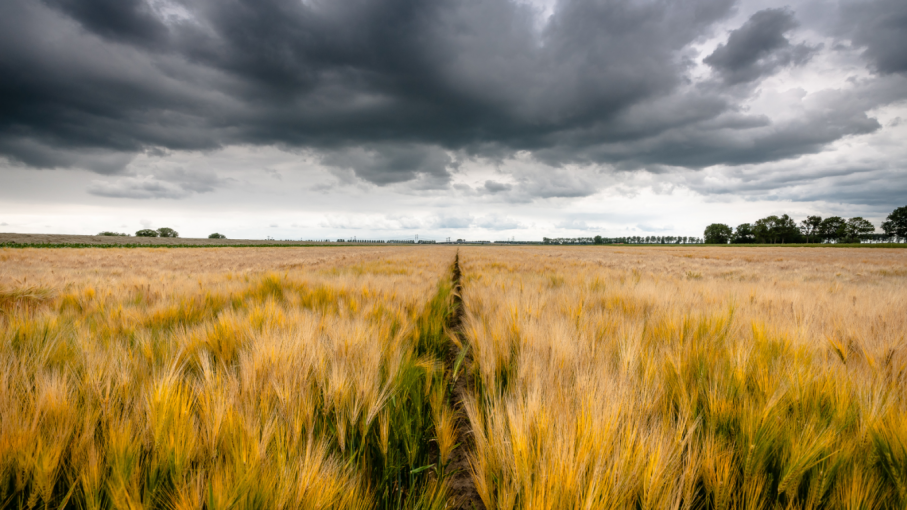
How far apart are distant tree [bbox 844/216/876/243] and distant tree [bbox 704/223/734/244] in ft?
92.5

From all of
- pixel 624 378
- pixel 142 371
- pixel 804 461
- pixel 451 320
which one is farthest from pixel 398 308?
pixel 804 461

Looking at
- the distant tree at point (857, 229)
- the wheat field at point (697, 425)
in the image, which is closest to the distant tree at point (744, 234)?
the distant tree at point (857, 229)

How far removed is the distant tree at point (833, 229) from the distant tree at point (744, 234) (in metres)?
17.6

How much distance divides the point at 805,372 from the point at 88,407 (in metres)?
2.86

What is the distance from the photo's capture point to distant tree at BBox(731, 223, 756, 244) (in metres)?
116

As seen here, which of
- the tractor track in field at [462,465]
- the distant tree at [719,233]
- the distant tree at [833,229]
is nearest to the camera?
the tractor track in field at [462,465]

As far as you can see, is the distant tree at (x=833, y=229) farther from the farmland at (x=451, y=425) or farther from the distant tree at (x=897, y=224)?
the farmland at (x=451, y=425)

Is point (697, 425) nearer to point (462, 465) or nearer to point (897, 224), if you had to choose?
point (462, 465)

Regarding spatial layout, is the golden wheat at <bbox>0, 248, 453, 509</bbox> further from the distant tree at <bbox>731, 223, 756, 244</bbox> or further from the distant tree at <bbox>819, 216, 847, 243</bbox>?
the distant tree at <bbox>819, 216, 847, 243</bbox>

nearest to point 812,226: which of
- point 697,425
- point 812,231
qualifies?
point 812,231

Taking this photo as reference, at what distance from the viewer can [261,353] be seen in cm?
151

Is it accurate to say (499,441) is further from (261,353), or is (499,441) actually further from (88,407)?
(88,407)

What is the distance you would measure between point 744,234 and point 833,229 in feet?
71.3

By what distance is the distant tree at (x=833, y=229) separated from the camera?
102 m
